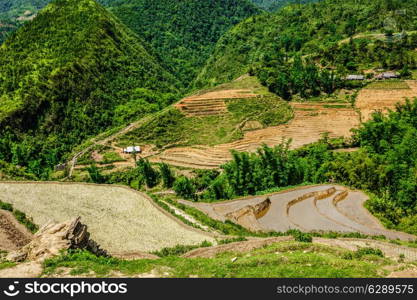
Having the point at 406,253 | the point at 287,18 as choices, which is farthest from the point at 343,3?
the point at 406,253

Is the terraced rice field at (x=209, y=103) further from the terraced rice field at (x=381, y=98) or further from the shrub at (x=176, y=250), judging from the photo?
the shrub at (x=176, y=250)

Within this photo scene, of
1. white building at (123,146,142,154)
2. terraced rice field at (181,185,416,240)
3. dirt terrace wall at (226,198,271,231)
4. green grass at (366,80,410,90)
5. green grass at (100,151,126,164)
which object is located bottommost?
terraced rice field at (181,185,416,240)

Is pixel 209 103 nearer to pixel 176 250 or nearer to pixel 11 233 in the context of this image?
pixel 11 233

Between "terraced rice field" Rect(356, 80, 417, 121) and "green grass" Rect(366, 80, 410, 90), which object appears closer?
"terraced rice field" Rect(356, 80, 417, 121)

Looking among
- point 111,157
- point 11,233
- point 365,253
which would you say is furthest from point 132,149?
point 365,253

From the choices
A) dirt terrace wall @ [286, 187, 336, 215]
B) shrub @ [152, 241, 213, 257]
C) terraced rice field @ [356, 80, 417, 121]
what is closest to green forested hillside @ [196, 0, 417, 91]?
terraced rice field @ [356, 80, 417, 121]

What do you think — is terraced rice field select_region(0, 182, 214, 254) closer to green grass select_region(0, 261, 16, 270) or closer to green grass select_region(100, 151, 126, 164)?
green grass select_region(0, 261, 16, 270)

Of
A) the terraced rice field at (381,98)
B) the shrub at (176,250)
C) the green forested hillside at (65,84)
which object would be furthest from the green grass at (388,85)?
the shrub at (176,250)
